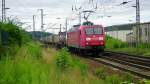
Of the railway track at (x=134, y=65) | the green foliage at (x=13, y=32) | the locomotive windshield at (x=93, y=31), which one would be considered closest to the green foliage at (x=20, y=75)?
the railway track at (x=134, y=65)

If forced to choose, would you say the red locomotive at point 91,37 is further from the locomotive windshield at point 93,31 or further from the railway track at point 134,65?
the railway track at point 134,65

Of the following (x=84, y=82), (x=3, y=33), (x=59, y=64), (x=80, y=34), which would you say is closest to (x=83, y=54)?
(x=80, y=34)

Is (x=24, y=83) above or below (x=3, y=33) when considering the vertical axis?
below

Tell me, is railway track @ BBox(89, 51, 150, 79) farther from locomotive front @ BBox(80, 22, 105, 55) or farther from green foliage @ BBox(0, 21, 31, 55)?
green foliage @ BBox(0, 21, 31, 55)

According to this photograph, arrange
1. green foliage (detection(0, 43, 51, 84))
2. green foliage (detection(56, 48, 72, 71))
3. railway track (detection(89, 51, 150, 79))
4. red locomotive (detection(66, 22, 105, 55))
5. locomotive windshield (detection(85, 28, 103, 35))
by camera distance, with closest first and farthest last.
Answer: green foliage (detection(0, 43, 51, 84))
green foliage (detection(56, 48, 72, 71))
railway track (detection(89, 51, 150, 79))
red locomotive (detection(66, 22, 105, 55))
locomotive windshield (detection(85, 28, 103, 35))

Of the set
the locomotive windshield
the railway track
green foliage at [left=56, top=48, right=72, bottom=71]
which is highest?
the locomotive windshield

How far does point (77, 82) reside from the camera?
1209 cm

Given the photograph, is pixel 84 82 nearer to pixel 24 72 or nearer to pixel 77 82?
pixel 77 82

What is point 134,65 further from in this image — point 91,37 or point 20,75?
point 20,75

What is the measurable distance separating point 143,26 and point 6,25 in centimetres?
3496

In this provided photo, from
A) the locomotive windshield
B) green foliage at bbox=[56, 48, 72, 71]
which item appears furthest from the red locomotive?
green foliage at bbox=[56, 48, 72, 71]

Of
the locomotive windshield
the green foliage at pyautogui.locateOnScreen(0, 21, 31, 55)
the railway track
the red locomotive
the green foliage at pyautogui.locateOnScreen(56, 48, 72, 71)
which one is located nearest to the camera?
the green foliage at pyautogui.locateOnScreen(56, 48, 72, 71)

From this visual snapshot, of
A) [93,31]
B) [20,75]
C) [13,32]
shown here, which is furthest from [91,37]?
[20,75]

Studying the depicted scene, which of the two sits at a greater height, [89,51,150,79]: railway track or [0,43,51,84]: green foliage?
[0,43,51,84]: green foliage
